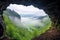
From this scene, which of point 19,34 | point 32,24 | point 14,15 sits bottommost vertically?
point 19,34

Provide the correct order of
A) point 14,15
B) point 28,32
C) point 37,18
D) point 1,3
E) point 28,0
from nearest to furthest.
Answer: point 1,3 → point 28,0 → point 14,15 → point 28,32 → point 37,18

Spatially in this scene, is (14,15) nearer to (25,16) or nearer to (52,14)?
(25,16)

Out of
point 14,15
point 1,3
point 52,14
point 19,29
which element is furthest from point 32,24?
point 1,3

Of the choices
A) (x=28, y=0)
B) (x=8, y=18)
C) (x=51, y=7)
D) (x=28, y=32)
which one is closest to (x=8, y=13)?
(x=8, y=18)

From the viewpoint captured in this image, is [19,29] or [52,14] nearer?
[52,14]

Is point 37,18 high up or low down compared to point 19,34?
up

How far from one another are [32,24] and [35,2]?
1681 millimetres

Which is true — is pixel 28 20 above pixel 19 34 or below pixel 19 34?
above

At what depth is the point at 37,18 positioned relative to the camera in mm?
4160

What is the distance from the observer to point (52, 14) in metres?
2.38

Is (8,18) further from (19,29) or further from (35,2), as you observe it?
(35,2)

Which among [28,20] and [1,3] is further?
[28,20]

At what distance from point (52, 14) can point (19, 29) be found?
156 cm

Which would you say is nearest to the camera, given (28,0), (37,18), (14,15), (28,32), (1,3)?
(1,3)
